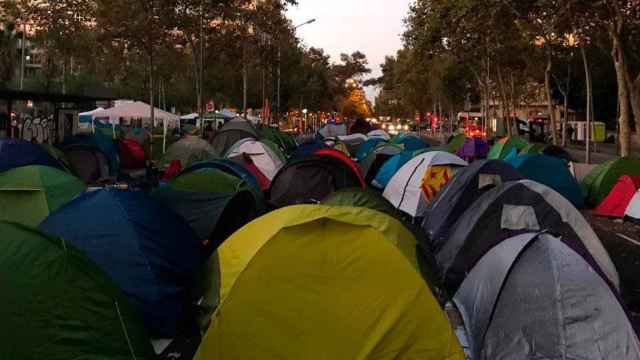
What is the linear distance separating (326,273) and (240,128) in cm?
2280

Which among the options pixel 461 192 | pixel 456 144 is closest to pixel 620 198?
pixel 461 192

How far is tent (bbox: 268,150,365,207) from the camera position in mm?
14000

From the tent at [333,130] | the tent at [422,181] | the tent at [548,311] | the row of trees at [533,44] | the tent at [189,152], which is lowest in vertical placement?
the tent at [548,311]

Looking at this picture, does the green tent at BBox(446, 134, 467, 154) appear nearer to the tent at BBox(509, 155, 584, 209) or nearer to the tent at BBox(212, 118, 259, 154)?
the tent at BBox(212, 118, 259, 154)

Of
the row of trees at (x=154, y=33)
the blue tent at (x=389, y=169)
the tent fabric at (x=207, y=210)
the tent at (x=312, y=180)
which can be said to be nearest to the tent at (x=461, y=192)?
the tent at (x=312, y=180)

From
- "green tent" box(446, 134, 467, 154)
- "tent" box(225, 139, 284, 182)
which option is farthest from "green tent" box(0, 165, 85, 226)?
"green tent" box(446, 134, 467, 154)

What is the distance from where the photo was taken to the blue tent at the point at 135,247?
7.73 m

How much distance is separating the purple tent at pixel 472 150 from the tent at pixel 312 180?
12.7 metres

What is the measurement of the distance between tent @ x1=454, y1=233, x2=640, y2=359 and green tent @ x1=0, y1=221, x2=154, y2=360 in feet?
10.2

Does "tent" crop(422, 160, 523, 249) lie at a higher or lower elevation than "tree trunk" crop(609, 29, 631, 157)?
lower

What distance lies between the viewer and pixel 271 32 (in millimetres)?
41375

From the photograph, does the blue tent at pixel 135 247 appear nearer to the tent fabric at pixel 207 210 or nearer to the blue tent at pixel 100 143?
the tent fabric at pixel 207 210

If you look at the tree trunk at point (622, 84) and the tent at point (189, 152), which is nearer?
the tree trunk at point (622, 84)

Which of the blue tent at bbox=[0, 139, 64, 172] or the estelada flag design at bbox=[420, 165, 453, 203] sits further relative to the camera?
the blue tent at bbox=[0, 139, 64, 172]
